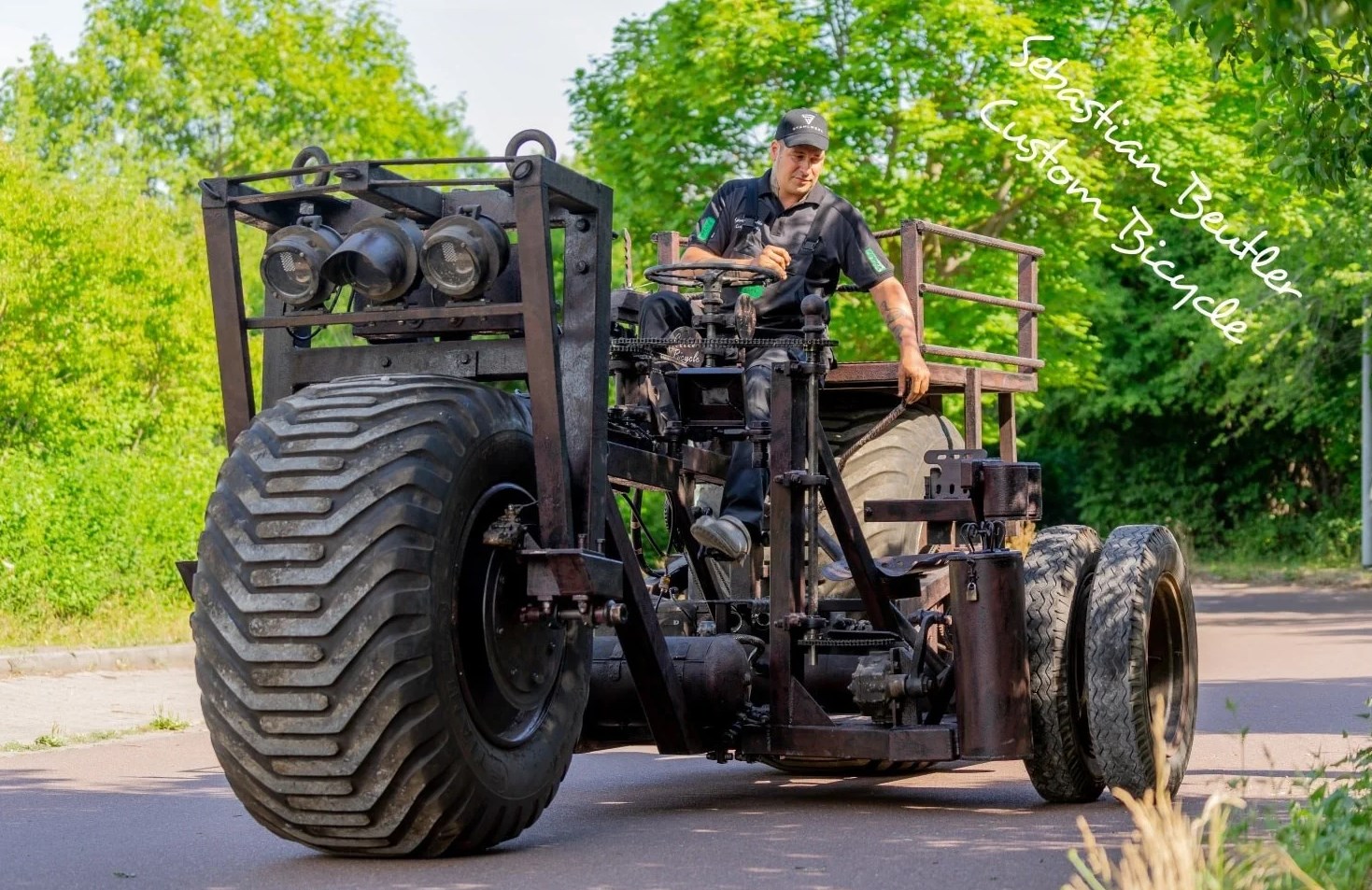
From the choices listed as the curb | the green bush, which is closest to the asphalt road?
the curb

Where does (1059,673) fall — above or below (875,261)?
below

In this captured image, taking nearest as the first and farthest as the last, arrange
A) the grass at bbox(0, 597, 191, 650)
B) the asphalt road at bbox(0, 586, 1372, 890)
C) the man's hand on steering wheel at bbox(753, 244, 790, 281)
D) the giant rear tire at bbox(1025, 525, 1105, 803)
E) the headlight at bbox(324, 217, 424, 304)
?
the asphalt road at bbox(0, 586, 1372, 890) → the headlight at bbox(324, 217, 424, 304) → the giant rear tire at bbox(1025, 525, 1105, 803) → the man's hand on steering wheel at bbox(753, 244, 790, 281) → the grass at bbox(0, 597, 191, 650)

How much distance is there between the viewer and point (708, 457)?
8539 mm

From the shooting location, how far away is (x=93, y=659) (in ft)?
53.8

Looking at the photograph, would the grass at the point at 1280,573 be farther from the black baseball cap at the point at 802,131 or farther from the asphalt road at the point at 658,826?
the black baseball cap at the point at 802,131

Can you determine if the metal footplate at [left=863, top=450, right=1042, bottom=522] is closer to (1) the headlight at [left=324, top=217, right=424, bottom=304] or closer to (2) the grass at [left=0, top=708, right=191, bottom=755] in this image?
(1) the headlight at [left=324, top=217, right=424, bottom=304]

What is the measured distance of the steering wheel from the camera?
8625 mm

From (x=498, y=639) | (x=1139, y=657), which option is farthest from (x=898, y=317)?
(x=498, y=639)

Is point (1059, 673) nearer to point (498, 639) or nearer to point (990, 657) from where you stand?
point (990, 657)

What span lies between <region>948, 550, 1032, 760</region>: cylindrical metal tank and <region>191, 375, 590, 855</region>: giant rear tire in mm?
2053

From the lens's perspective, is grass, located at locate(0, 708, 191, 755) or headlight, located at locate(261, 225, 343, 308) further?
grass, located at locate(0, 708, 191, 755)

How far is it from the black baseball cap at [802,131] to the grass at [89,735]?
5.34 meters

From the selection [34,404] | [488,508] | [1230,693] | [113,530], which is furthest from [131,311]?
[488,508]

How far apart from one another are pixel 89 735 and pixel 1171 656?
6.34 metres
